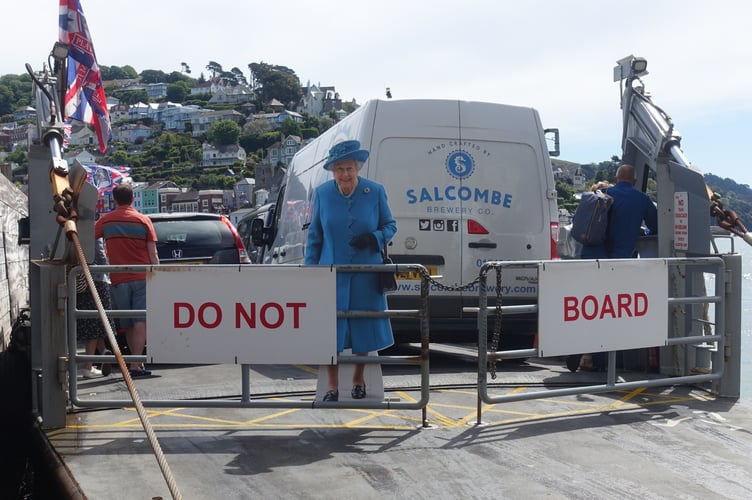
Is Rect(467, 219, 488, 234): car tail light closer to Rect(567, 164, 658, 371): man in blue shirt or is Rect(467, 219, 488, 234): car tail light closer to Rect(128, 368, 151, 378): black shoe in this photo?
Rect(567, 164, 658, 371): man in blue shirt

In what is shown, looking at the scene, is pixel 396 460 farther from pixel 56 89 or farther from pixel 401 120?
pixel 56 89

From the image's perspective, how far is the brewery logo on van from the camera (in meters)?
8.25

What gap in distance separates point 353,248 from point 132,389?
219 cm

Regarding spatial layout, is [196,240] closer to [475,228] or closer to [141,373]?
[141,373]

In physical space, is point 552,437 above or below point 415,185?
below

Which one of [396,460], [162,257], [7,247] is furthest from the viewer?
[162,257]

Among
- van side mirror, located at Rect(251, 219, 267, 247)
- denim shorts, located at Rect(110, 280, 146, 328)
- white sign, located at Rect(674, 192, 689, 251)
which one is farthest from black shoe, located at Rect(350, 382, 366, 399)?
van side mirror, located at Rect(251, 219, 267, 247)

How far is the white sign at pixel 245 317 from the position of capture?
17.7ft

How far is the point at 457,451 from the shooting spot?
4.86 m

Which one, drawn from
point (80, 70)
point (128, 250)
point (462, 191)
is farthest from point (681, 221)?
point (80, 70)

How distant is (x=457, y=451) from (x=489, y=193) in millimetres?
3919

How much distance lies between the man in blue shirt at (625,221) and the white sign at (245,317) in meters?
3.46

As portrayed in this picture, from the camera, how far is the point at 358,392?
564cm

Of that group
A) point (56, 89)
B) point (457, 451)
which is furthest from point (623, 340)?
point (56, 89)
